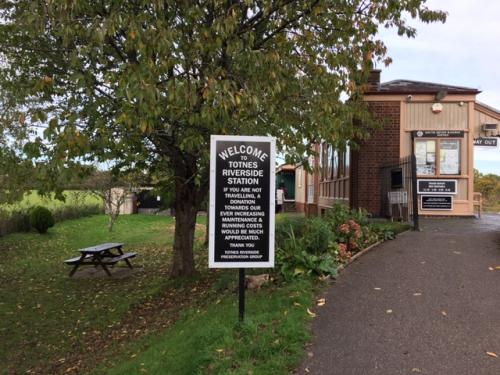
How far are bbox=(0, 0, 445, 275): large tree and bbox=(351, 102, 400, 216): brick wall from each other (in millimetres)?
3547

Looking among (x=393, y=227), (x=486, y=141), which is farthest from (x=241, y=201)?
(x=486, y=141)

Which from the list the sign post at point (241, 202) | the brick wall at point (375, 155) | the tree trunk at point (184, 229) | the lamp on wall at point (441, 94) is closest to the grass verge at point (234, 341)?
the sign post at point (241, 202)

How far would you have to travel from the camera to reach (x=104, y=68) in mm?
7730

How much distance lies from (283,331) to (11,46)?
6460 millimetres

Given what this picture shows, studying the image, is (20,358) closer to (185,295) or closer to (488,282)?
(185,295)

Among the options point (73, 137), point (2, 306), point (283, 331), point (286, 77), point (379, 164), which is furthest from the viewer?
point (379, 164)

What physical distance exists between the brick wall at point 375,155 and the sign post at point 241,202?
8757mm

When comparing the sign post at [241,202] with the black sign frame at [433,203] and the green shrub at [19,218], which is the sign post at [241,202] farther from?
the green shrub at [19,218]

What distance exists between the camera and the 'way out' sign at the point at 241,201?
16.6 feet

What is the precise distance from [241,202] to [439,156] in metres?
9.87

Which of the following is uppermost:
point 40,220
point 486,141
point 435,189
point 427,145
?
point 486,141

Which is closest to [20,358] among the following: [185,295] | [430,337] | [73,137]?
[185,295]

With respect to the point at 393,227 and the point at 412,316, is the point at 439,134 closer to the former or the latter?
the point at 393,227

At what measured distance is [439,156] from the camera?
13.4m
